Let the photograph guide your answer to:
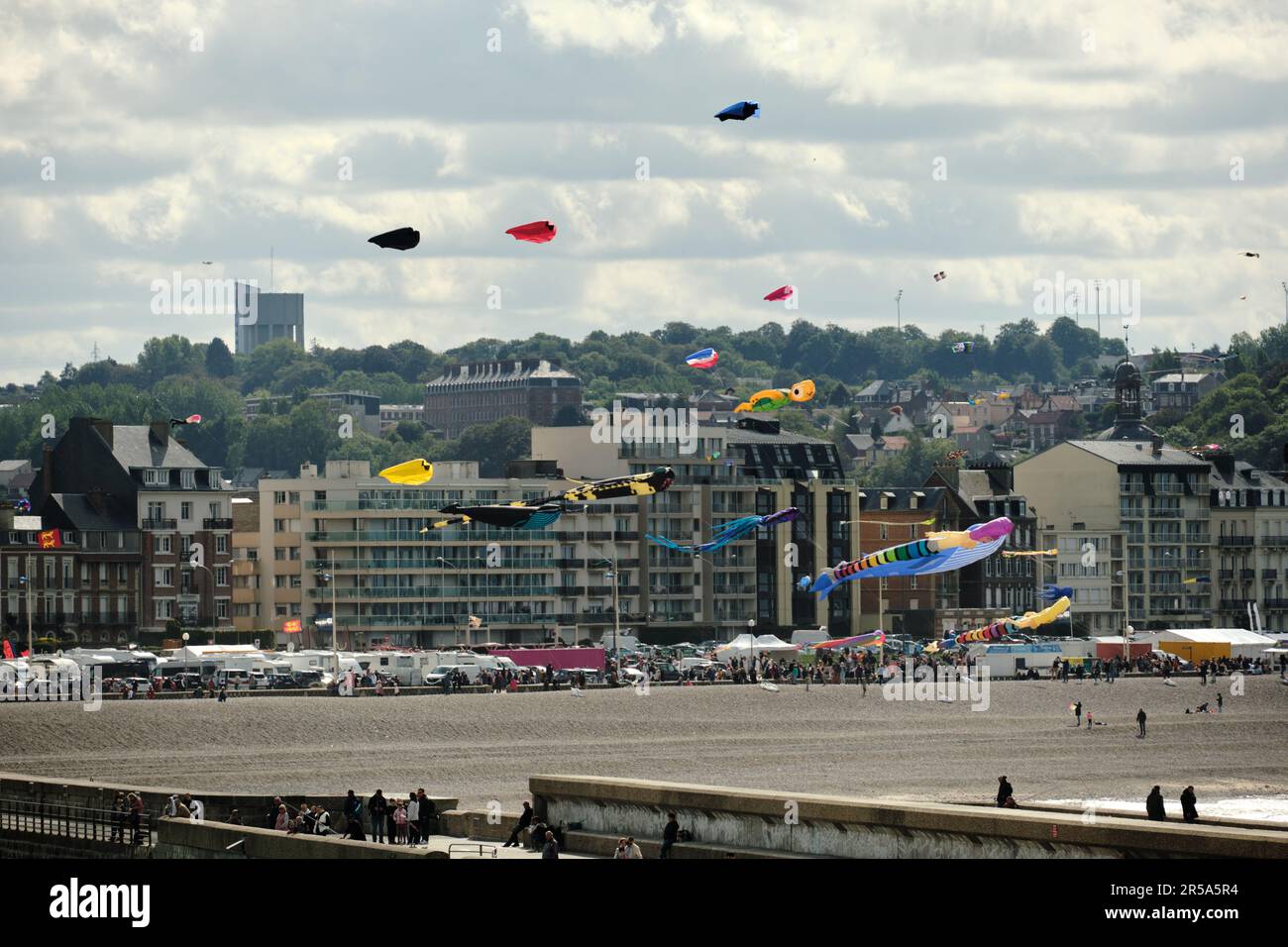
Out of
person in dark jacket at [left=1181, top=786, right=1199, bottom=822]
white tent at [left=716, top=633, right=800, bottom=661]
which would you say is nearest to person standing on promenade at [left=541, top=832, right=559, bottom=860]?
person in dark jacket at [left=1181, top=786, right=1199, bottom=822]

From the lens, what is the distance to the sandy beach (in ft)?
208

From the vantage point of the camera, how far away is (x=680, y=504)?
13425 centimetres

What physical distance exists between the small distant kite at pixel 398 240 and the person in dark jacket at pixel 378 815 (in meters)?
9.90

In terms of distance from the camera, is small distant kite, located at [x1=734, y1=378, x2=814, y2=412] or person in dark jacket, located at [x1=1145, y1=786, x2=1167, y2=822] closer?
person in dark jacket, located at [x1=1145, y1=786, x2=1167, y2=822]

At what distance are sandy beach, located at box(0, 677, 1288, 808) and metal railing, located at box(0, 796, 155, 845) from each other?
41.6ft

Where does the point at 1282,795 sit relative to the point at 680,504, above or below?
below

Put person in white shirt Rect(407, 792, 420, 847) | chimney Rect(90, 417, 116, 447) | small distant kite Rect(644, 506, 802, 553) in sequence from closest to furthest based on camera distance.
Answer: person in white shirt Rect(407, 792, 420, 847)
small distant kite Rect(644, 506, 802, 553)
chimney Rect(90, 417, 116, 447)

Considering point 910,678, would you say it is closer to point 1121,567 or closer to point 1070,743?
point 1070,743

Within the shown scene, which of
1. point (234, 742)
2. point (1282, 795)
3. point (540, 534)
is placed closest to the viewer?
point (1282, 795)

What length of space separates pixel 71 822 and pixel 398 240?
11381 millimetres

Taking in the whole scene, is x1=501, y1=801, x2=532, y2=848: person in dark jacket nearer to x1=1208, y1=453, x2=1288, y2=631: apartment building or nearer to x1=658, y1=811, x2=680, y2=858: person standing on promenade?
x1=658, y1=811, x2=680, y2=858: person standing on promenade
